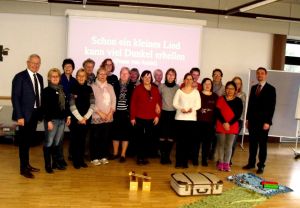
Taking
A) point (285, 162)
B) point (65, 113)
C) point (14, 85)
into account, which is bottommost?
point (285, 162)

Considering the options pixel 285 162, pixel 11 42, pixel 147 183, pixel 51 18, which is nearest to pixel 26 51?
pixel 11 42

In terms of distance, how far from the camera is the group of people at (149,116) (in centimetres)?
470

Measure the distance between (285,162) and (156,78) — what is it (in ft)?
8.95

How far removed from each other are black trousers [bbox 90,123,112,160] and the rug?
1.89 metres

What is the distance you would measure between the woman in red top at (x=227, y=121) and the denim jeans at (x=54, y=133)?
7.45ft

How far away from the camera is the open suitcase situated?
3977mm

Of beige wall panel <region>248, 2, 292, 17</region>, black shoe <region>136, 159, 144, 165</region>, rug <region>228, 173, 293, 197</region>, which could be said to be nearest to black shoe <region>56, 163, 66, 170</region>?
black shoe <region>136, 159, 144, 165</region>

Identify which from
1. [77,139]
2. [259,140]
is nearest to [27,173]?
[77,139]

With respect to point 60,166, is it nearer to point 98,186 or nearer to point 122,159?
point 98,186

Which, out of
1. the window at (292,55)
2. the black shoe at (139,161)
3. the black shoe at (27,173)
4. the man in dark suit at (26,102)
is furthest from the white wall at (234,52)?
the black shoe at (27,173)

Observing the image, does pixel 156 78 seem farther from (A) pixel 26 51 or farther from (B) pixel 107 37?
(A) pixel 26 51

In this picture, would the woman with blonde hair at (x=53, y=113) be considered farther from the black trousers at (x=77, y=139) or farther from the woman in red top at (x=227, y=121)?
the woman in red top at (x=227, y=121)

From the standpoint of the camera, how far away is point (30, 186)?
4.01 meters

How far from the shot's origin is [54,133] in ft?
14.6
